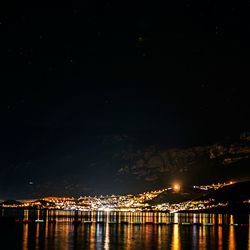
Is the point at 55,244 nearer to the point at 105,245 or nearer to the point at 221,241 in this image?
the point at 105,245

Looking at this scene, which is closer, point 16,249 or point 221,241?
point 16,249

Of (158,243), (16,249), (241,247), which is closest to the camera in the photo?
(16,249)

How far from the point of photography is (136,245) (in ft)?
166

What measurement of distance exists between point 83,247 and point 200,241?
16542 mm

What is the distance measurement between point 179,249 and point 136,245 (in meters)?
5.73

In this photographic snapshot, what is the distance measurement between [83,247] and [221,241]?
1878 centimetres

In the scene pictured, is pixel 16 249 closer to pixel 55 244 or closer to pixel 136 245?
pixel 55 244

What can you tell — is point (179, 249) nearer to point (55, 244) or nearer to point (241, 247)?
point (241, 247)

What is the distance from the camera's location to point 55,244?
164ft

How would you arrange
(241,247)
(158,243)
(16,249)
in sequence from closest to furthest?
(16,249) < (241,247) < (158,243)

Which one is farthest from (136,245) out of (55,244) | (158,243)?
(55,244)

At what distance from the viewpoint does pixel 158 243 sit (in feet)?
173

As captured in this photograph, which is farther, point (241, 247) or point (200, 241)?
point (200, 241)

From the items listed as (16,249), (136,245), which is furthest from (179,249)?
(16,249)
